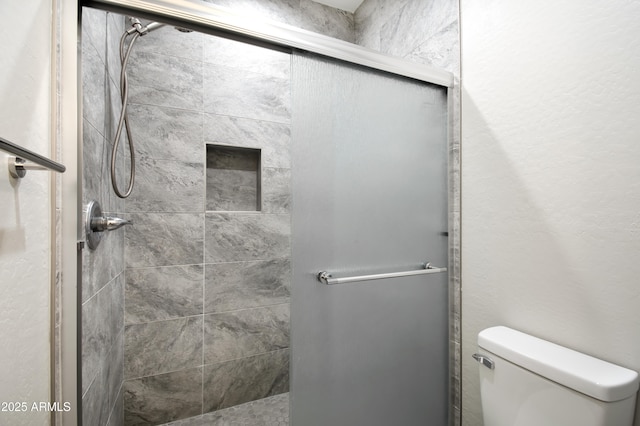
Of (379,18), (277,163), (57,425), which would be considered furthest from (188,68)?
(57,425)

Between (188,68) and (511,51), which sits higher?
(188,68)

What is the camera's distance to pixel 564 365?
33.0 inches

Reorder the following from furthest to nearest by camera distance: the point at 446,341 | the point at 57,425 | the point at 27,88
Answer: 1. the point at 446,341
2. the point at 57,425
3. the point at 27,88

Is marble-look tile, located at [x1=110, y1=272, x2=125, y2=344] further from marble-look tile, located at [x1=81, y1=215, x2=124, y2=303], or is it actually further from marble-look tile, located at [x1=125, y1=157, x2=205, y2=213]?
marble-look tile, located at [x1=125, y1=157, x2=205, y2=213]

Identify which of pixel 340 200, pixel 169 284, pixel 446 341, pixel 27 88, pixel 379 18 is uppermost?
pixel 379 18

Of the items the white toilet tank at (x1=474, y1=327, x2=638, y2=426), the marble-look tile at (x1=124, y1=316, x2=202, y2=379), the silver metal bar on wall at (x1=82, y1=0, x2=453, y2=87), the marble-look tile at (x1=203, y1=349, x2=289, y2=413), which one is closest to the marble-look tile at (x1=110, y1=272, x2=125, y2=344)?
the marble-look tile at (x1=124, y1=316, x2=202, y2=379)

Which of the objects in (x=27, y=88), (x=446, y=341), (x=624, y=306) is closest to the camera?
(x=27, y=88)

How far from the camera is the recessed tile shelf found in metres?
1.84

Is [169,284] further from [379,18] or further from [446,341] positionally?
[379,18]

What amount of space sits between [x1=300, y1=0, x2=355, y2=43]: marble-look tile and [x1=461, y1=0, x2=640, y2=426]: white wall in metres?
1.02

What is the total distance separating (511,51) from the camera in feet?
3.67

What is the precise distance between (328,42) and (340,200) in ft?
1.87

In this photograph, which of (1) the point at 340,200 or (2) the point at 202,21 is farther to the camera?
(1) the point at 340,200

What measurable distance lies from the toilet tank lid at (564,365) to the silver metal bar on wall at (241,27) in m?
1.09
